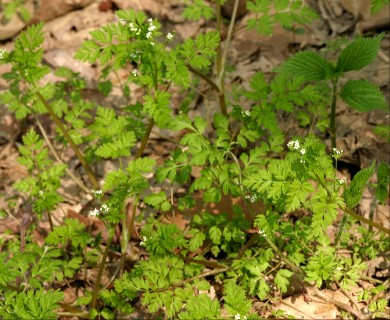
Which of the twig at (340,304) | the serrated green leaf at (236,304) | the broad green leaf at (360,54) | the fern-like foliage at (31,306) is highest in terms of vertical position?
the broad green leaf at (360,54)

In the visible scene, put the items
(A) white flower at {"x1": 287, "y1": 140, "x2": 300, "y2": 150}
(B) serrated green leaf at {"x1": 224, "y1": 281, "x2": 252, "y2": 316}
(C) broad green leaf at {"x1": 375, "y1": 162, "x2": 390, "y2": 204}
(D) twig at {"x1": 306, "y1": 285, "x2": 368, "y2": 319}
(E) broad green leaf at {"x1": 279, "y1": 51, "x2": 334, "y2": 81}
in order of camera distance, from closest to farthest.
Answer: (A) white flower at {"x1": 287, "y1": 140, "x2": 300, "y2": 150}, (B) serrated green leaf at {"x1": 224, "y1": 281, "x2": 252, "y2": 316}, (C) broad green leaf at {"x1": 375, "y1": 162, "x2": 390, "y2": 204}, (D) twig at {"x1": 306, "y1": 285, "x2": 368, "y2": 319}, (E) broad green leaf at {"x1": 279, "y1": 51, "x2": 334, "y2": 81}

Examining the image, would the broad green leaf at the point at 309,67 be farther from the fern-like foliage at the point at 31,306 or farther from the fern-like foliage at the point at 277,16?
the fern-like foliage at the point at 31,306

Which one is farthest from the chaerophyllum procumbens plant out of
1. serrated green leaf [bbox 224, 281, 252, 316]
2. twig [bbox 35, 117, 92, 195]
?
twig [bbox 35, 117, 92, 195]

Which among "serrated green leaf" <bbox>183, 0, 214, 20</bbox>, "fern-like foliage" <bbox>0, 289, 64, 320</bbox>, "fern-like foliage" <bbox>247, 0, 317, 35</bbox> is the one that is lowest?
"fern-like foliage" <bbox>0, 289, 64, 320</bbox>

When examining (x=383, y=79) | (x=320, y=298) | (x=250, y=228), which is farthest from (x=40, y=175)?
(x=383, y=79)

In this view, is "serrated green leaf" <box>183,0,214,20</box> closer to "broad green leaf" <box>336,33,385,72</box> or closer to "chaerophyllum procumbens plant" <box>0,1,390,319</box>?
"chaerophyllum procumbens plant" <box>0,1,390,319</box>

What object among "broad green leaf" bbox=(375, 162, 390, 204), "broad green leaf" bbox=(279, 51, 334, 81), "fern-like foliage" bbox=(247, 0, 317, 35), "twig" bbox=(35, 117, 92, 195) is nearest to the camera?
"broad green leaf" bbox=(375, 162, 390, 204)

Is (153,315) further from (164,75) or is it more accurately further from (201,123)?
(164,75)

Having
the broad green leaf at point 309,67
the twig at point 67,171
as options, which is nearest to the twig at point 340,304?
the broad green leaf at point 309,67

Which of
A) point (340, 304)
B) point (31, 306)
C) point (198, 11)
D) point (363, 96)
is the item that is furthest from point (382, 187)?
point (31, 306)
